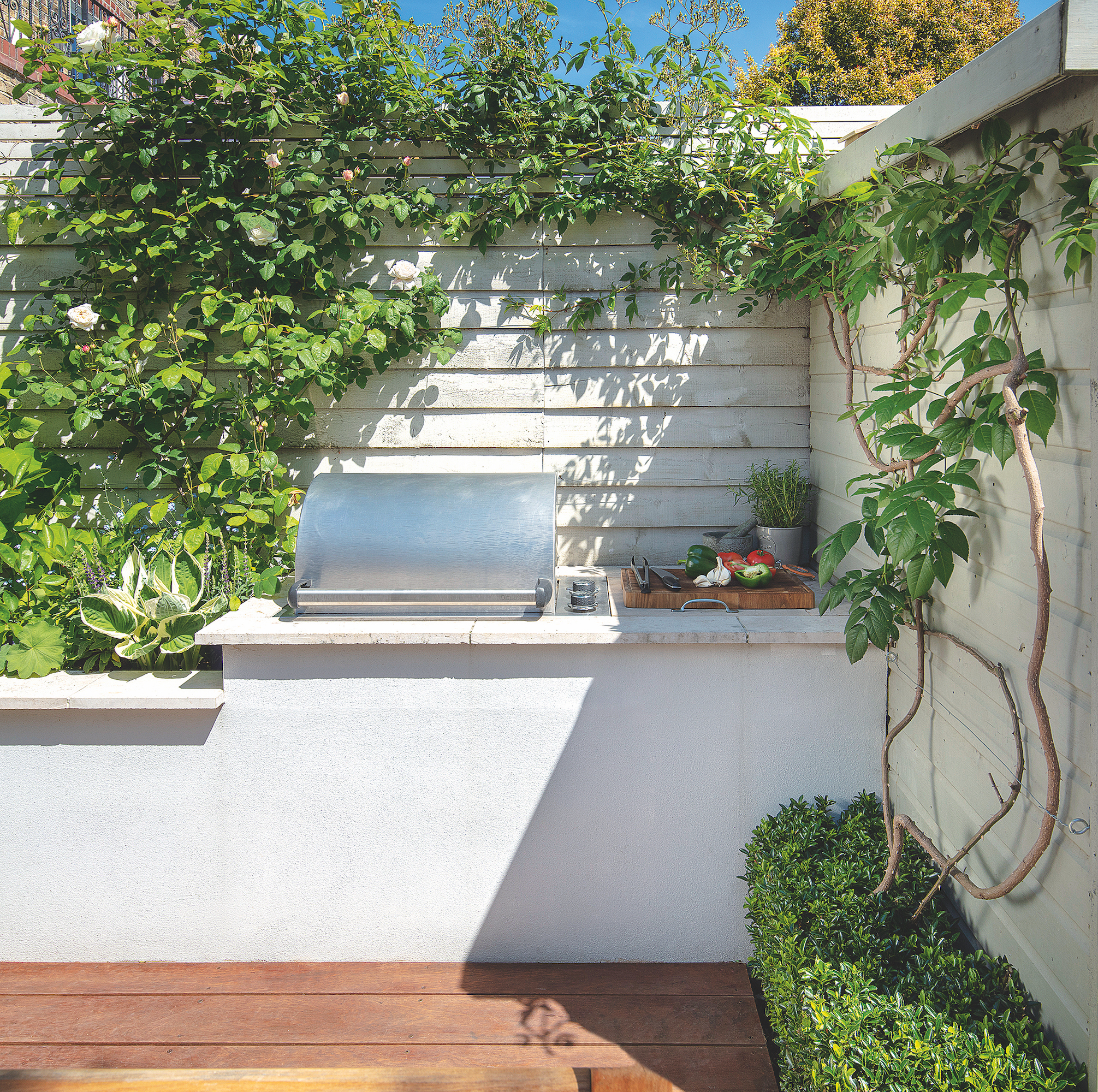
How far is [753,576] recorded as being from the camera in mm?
2717

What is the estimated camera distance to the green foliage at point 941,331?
4.98 feet

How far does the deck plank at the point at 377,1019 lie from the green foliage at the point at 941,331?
116cm

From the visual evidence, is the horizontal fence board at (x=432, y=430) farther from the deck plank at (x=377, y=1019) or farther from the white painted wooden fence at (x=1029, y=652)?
the deck plank at (x=377, y=1019)

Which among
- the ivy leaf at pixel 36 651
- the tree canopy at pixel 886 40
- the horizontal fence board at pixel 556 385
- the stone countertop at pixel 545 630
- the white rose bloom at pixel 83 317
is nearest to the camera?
the stone countertop at pixel 545 630

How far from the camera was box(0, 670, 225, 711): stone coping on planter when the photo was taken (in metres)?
2.51

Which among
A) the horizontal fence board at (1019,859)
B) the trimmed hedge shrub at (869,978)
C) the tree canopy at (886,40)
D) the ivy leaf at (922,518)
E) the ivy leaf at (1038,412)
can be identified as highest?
the tree canopy at (886,40)

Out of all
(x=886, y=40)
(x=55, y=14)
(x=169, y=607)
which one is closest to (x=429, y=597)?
(x=169, y=607)

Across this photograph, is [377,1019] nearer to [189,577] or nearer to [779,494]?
[189,577]

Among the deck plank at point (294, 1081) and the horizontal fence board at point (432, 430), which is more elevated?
the horizontal fence board at point (432, 430)

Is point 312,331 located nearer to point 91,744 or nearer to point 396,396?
point 396,396

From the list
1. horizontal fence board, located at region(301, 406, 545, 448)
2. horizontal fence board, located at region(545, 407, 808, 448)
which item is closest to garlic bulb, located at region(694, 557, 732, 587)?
horizontal fence board, located at region(545, 407, 808, 448)

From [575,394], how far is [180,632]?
1687mm

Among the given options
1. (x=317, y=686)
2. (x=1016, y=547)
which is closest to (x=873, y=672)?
(x=1016, y=547)

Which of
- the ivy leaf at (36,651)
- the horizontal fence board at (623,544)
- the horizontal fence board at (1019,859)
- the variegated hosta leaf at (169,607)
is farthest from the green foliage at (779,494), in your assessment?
the ivy leaf at (36,651)
